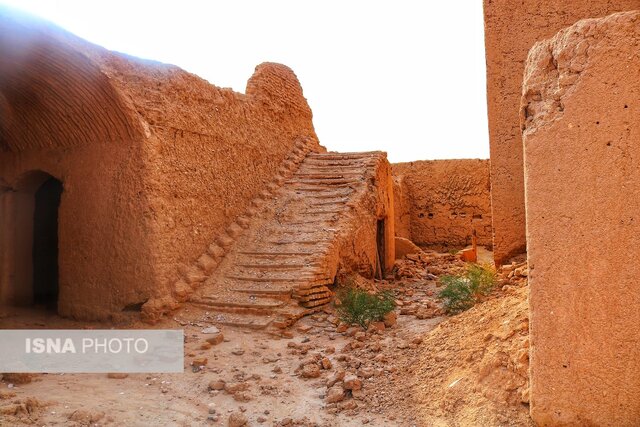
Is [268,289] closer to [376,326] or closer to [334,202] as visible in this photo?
[376,326]

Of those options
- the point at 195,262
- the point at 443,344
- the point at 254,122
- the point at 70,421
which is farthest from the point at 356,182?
the point at 70,421

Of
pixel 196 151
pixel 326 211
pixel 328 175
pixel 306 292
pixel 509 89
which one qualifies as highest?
pixel 509 89

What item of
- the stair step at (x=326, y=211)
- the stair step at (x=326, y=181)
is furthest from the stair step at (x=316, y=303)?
the stair step at (x=326, y=181)

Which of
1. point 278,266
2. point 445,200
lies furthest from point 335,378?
point 445,200

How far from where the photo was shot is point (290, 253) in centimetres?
757

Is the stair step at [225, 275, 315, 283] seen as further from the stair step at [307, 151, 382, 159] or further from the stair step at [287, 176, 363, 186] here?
the stair step at [307, 151, 382, 159]

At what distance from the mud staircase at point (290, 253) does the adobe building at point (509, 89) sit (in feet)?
8.40

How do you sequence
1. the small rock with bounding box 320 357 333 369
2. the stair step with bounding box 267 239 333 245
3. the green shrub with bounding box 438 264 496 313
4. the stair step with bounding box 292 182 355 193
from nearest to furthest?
the small rock with bounding box 320 357 333 369
the green shrub with bounding box 438 264 496 313
the stair step with bounding box 267 239 333 245
the stair step with bounding box 292 182 355 193

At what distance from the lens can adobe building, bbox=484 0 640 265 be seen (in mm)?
5535

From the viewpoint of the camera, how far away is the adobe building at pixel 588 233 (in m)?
2.73

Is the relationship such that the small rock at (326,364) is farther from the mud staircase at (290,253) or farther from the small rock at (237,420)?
the mud staircase at (290,253)

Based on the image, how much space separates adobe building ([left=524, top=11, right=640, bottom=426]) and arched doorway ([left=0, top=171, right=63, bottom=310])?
6.99 m

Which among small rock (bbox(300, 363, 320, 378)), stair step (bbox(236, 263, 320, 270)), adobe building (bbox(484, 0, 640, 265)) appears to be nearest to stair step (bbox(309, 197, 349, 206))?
stair step (bbox(236, 263, 320, 270))

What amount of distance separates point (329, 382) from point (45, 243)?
20.2 ft
